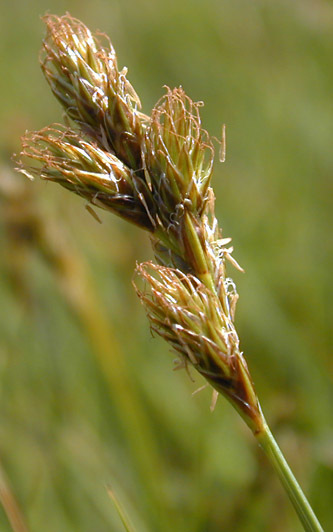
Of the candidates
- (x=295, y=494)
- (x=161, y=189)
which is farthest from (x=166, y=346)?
(x=295, y=494)

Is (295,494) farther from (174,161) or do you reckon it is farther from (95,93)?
(95,93)

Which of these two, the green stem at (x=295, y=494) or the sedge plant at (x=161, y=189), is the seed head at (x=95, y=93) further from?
the green stem at (x=295, y=494)

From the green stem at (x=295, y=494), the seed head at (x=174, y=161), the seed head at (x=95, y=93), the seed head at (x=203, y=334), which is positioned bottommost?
the green stem at (x=295, y=494)

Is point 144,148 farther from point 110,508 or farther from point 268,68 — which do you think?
point 268,68

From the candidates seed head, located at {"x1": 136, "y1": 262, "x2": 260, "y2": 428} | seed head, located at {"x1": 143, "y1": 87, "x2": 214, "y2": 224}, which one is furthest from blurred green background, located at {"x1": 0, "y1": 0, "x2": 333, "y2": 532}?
seed head, located at {"x1": 143, "y1": 87, "x2": 214, "y2": 224}

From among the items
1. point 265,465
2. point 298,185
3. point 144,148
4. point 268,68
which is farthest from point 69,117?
point 268,68

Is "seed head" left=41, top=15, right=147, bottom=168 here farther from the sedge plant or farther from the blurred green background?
the blurred green background

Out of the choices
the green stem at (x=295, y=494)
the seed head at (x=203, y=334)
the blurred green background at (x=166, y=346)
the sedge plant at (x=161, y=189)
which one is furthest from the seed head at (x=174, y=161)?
the blurred green background at (x=166, y=346)
